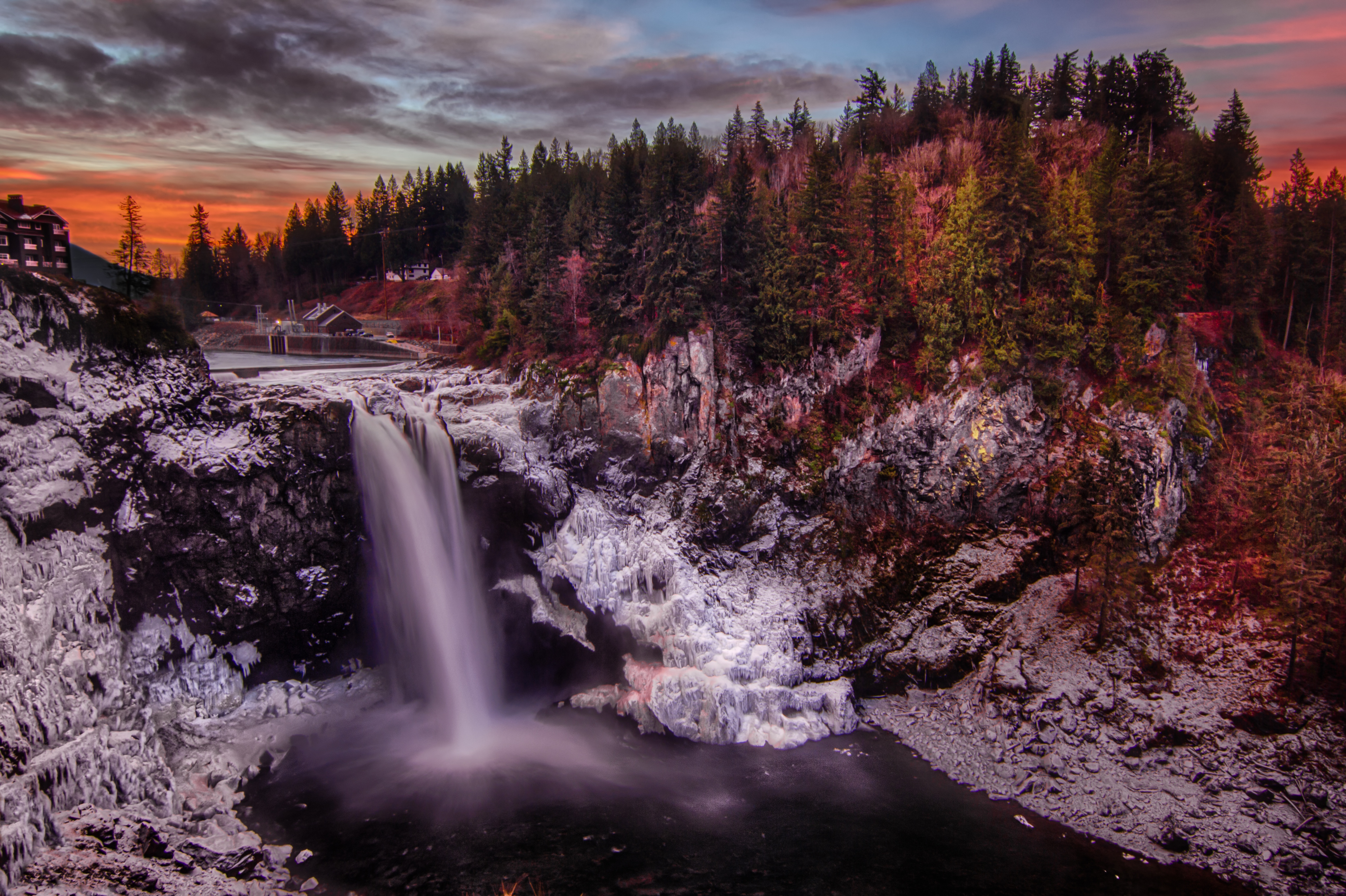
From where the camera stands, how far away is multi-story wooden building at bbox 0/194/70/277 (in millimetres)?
26188

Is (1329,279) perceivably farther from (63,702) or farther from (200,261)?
(200,261)

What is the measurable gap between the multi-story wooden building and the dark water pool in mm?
22310

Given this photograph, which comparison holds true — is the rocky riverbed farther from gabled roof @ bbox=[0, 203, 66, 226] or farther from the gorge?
gabled roof @ bbox=[0, 203, 66, 226]

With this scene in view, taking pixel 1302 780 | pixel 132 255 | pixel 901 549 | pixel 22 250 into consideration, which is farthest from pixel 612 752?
pixel 132 255

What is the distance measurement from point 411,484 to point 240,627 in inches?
352

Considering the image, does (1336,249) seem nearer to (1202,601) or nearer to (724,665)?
(1202,601)

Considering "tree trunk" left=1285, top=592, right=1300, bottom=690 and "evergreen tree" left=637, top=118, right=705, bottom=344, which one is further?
"evergreen tree" left=637, top=118, right=705, bottom=344

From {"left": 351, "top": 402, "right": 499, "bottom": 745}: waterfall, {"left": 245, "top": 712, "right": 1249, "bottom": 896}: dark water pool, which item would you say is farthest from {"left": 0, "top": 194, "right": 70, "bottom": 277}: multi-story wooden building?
{"left": 245, "top": 712, "right": 1249, "bottom": 896}: dark water pool

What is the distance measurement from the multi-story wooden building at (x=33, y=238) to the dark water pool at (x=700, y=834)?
73.2ft

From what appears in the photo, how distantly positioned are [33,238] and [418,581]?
68.5 ft

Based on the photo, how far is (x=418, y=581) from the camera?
30.5 meters

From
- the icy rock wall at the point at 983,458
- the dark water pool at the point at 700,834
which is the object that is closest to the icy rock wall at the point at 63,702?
the dark water pool at the point at 700,834

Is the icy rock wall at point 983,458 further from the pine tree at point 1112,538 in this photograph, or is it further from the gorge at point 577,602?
the pine tree at point 1112,538

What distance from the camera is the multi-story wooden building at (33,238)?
26.2 m
